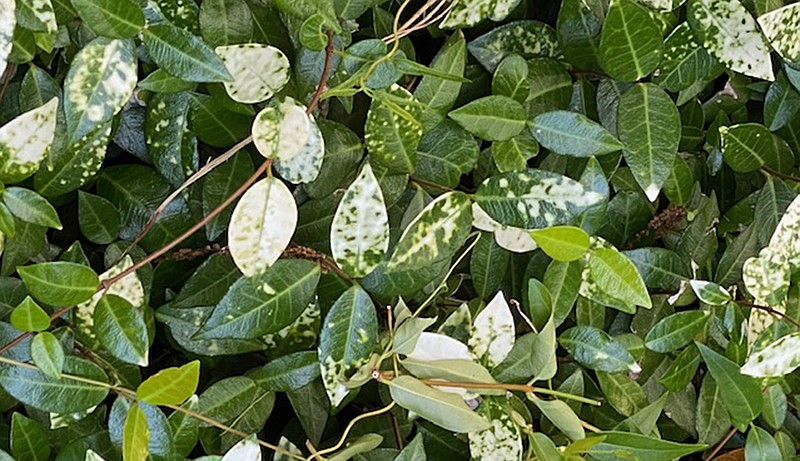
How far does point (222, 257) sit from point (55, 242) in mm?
143

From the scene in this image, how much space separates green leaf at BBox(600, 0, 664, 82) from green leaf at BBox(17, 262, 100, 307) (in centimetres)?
40

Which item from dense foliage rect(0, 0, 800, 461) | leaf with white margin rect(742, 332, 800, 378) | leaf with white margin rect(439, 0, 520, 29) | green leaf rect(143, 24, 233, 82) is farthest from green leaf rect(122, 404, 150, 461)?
leaf with white margin rect(742, 332, 800, 378)

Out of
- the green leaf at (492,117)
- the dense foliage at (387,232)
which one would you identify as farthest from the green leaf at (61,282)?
the green leaf at (492,117)

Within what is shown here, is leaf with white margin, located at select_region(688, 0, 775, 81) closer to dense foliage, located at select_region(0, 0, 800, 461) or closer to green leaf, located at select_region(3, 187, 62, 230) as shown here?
dense foliage, located at select_region(0, 0, 800, 461)

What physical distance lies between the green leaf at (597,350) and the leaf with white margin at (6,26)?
0.45 metres

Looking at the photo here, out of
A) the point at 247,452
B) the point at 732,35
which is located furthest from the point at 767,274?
the point at 247,452

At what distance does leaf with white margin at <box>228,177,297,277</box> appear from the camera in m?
0.56

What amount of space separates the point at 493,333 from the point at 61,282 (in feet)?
1.01

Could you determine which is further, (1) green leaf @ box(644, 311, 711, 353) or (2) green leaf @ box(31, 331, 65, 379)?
(1) green leaf @ box(644, 311, 711, 353)

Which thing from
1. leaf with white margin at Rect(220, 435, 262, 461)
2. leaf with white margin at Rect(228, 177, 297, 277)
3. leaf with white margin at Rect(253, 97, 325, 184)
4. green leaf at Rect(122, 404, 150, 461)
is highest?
leaf with white margin at Rect(253, 97, 325, 184)

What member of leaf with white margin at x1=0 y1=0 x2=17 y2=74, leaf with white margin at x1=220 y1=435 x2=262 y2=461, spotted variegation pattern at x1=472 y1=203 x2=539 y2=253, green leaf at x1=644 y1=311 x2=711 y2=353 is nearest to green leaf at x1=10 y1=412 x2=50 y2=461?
leaf with white margin at x1=220 y1=435 x2=262 y2=461

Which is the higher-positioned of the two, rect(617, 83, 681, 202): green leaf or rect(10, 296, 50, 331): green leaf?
rect(617, 83, 681, 202): green leaf

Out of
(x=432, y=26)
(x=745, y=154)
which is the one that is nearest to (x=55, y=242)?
(x=432, y=26)

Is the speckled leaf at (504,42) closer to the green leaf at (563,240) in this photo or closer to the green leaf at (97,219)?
the green leaf at (563,240)
